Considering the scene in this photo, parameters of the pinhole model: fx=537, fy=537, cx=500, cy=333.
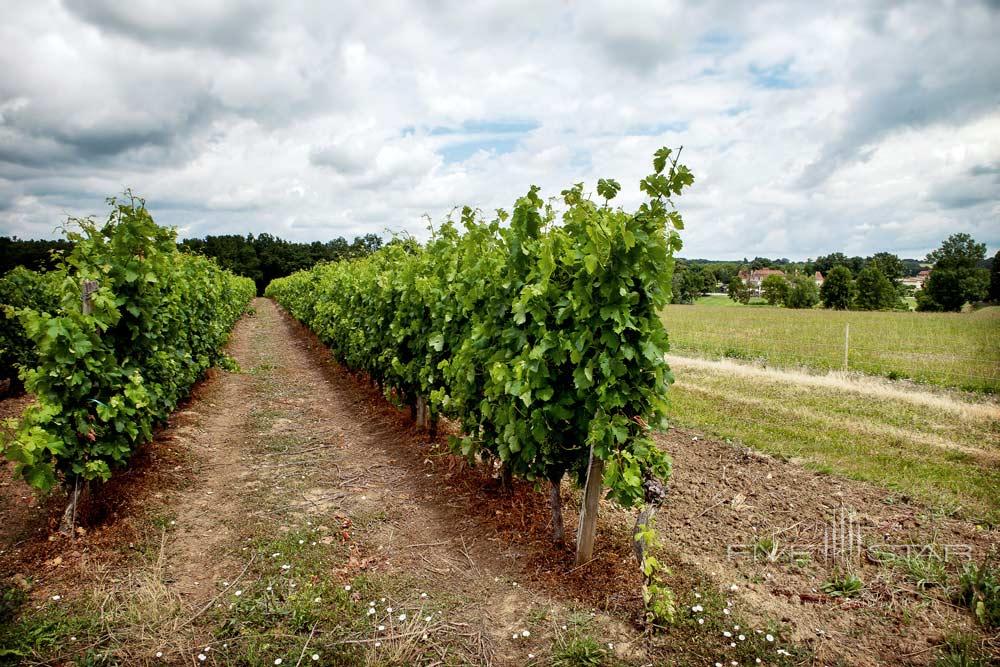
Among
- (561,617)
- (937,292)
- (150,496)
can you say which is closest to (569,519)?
(561,617)

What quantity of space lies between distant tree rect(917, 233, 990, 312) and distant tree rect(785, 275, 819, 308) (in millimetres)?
16722

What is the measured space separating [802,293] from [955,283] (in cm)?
2399

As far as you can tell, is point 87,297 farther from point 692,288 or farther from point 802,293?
point 802,293

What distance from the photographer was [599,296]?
149 inches

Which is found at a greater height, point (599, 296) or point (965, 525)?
point (599, 296)

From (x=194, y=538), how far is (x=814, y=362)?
583 inches

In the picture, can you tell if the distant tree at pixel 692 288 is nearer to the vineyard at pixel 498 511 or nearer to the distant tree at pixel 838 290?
the distant tree at pixel 838 290

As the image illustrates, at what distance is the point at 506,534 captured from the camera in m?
4.79

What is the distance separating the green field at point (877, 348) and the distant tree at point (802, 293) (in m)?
49.2

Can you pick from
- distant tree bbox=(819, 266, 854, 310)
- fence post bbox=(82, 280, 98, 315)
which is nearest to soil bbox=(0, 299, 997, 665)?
fence post bbox=(82, 280, 98, 315)

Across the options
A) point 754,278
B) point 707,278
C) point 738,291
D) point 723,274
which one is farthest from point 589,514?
point 754,278

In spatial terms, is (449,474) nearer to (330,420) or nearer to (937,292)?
(330,420)

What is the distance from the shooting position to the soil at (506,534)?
3645 mm

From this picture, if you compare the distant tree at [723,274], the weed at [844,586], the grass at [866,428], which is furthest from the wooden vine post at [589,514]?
the distant tree at [723,274]
